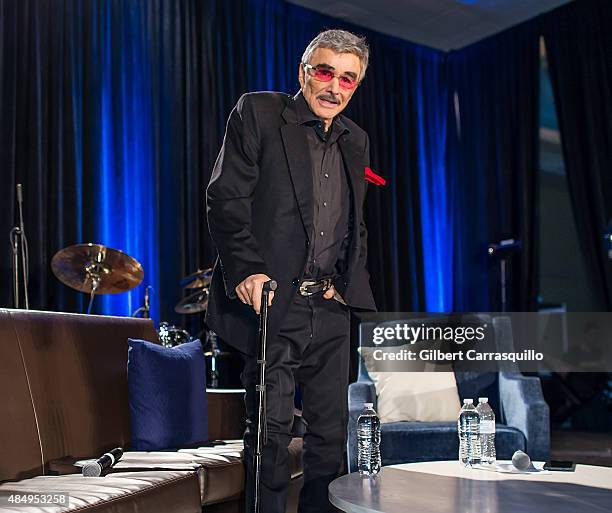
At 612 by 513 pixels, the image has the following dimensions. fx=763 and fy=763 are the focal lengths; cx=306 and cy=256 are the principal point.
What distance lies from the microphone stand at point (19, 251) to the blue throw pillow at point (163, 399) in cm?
137

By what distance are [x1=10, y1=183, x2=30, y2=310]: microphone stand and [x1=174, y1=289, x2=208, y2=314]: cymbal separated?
772 mm

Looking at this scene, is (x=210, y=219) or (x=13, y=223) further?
(x=13, y=223)

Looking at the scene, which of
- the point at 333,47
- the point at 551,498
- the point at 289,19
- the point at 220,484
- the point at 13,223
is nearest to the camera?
the point at 551,498

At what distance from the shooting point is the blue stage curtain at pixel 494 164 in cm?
587

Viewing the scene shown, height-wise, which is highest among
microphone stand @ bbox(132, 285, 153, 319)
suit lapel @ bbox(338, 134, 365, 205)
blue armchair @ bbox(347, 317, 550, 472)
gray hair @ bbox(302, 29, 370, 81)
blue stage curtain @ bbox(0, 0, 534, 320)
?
blue stage curtain @ bbox(0, 0, 534, 320)

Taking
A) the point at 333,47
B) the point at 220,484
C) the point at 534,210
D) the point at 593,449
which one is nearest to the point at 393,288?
the point at 534,210

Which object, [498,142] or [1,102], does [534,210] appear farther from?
[1,102]

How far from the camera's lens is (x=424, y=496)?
1.71 metres

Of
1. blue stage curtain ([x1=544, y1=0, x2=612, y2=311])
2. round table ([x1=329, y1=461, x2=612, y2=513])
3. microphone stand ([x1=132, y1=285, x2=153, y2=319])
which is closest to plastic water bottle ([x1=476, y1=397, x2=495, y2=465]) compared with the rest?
round table ([x1=329, y1=461, x2=612, y2=513])

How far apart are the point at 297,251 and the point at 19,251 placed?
2.76 meters

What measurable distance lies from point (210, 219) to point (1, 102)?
9.21ft

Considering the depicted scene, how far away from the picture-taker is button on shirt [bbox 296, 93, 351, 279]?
1856 millimetres

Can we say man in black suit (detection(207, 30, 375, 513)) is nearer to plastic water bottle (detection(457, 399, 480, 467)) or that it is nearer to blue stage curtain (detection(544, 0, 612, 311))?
plastic water bottle (detection(457, 399, 480, 467))

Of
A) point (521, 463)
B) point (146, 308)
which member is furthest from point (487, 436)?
point (146, 308)
